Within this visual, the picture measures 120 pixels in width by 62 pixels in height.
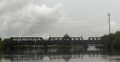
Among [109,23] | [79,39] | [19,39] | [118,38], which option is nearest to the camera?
[109,23]

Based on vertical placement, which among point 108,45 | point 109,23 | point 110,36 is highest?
point 109,23

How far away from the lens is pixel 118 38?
193 feet

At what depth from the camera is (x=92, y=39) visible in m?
97.1

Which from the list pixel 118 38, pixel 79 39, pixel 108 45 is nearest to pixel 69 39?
pixel 79 39

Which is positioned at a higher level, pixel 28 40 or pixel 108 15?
pixel 108 15

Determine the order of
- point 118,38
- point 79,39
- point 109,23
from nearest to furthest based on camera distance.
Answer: point 109,23
point 118,38
point 79,39

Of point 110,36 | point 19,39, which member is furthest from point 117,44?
point 19,39

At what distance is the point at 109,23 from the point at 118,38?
922cm

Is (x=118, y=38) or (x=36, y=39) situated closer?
(x=118, y=38)

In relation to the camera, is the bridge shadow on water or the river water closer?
the river water

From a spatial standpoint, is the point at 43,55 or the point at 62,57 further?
the point at 43,55

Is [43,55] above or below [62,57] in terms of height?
below

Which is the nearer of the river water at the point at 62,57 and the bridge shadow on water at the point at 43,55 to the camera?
the river water at the point at 62,57

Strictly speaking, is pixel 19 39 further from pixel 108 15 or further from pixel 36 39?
pixel 108 15
